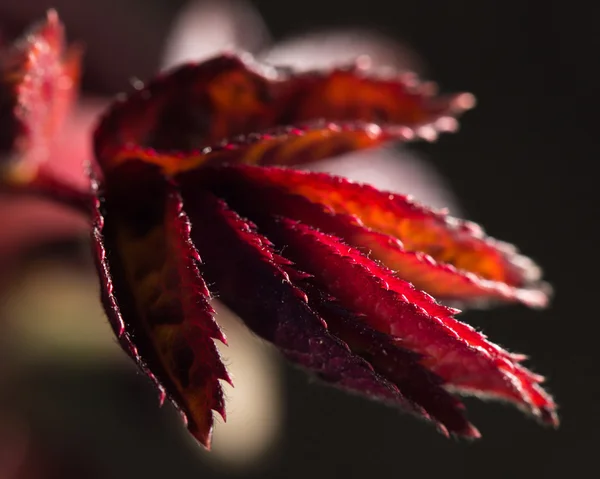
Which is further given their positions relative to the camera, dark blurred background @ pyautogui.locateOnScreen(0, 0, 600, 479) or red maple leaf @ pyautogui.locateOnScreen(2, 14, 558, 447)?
dark blurred background @ pyautogui.locateOnScreen(0, 0, 600, 479)

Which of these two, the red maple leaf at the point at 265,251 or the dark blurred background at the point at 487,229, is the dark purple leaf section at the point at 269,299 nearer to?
the red maple leaf at the point at 265,251

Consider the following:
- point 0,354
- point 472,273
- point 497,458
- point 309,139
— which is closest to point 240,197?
point 309,139

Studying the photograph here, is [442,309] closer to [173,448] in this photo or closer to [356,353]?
[356,353]

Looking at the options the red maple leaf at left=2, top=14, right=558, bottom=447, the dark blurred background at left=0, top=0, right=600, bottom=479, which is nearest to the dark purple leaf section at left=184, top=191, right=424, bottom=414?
the red maple leaf at left=2, top=14, right=558, bottom=447

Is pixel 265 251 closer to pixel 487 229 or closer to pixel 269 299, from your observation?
pixel 269 299

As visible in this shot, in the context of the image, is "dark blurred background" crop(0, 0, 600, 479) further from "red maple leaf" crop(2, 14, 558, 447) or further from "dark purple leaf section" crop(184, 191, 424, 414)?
"dark purple leaf section" crop(184, 191, 424, 414)

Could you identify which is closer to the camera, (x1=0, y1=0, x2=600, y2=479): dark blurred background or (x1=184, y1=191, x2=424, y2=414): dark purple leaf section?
(x1=184, y1=191, x2=424, y2=414): dark purple leaf section

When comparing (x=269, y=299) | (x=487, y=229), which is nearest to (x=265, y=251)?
(x=269, y=299)
